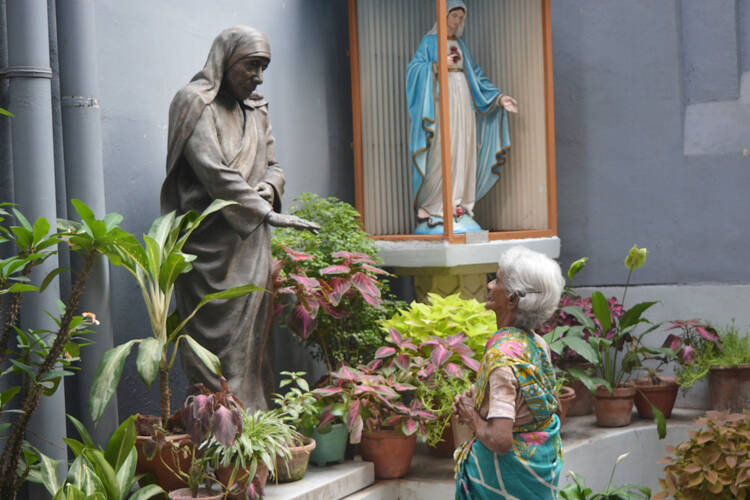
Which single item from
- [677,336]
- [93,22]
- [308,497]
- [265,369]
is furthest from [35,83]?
[677,336]

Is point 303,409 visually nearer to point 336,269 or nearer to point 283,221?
point 336,269

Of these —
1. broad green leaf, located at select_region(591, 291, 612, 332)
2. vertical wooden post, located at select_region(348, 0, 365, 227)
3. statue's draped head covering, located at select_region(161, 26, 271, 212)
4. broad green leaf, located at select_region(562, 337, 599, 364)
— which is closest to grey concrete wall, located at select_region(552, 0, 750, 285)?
broad green leaf, located at select_region(591, 291, 612, 332)

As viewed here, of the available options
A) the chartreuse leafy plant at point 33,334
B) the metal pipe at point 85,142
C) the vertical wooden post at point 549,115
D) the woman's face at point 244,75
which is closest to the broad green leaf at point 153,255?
the chartreuse leafy plant at point 33,334

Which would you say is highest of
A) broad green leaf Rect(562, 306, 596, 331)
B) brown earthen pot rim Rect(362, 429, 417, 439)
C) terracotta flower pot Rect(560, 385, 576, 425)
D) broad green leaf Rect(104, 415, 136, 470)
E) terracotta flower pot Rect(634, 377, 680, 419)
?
broad green leaf Rect(562, 306, 596, 331)

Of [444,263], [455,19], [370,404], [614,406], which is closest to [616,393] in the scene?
[614,406]

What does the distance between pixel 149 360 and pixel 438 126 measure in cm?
301

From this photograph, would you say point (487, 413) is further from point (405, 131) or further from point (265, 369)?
point (405, 131)

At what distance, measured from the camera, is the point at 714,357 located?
571 cm

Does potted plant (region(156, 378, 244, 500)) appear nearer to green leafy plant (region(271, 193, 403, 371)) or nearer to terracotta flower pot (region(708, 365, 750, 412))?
green leafy plant (region(271, 193, 403, 371))

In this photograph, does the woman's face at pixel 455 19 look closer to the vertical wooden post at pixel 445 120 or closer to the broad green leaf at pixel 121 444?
Answer: the vertical wooden post at pixel 445 120

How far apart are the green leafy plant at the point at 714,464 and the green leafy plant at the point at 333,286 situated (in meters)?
1.70

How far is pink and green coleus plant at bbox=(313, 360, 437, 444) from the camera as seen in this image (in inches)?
162

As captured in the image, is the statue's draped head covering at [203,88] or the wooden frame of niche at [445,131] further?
the wooden frame of niche at [445,131]

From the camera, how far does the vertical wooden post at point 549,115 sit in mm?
6145
